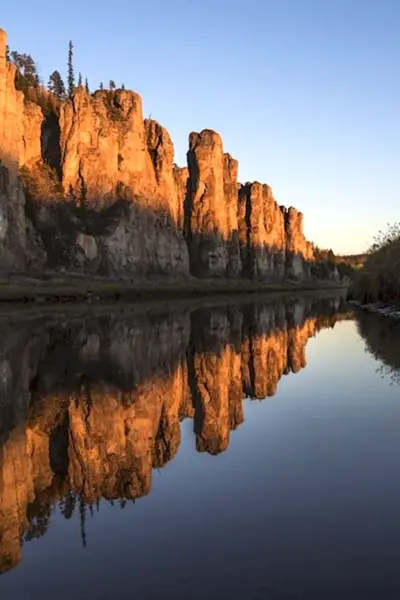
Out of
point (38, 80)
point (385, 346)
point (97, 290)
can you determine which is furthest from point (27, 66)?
point (385, 346)

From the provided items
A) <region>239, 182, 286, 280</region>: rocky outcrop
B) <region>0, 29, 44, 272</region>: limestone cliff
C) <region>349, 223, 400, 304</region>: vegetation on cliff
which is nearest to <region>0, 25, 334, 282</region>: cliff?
<region>0, 29, 44, 272</region>: limestone cliff

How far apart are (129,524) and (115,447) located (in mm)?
3967

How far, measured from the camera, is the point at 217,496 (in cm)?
920

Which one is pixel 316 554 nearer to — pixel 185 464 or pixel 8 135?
pixel 185 464

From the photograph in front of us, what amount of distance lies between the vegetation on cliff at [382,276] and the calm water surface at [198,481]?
131 ft

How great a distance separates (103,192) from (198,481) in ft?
306

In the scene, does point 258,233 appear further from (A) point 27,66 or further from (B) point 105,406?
(B) point 105,406

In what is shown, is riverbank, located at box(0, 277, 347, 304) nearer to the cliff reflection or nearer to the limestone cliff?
the limestone cliff

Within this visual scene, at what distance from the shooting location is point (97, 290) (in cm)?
7994

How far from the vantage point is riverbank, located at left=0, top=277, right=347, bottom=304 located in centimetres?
6471

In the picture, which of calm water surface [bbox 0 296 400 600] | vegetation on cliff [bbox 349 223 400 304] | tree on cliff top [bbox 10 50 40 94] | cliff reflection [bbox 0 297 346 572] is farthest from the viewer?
tree on cliff top [bbox 10 50 40 94]

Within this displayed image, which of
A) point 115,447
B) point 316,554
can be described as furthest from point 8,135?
point 316,554

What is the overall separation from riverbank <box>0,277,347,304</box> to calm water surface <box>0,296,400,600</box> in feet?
143

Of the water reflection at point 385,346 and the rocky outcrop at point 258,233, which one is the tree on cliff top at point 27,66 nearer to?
the rocky outcrop at point 258,233
